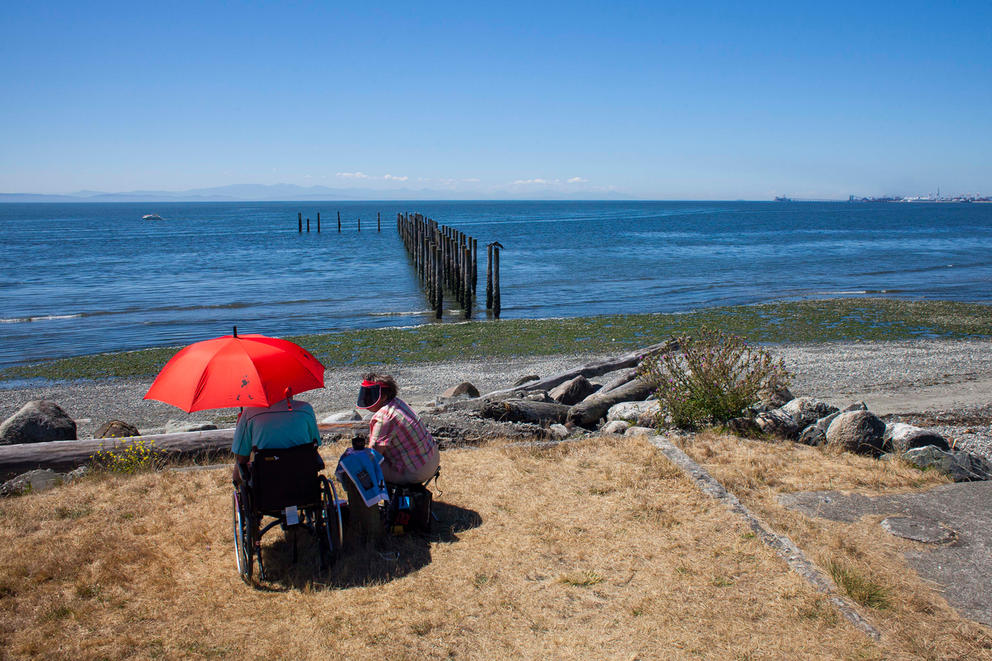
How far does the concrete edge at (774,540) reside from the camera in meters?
4.37

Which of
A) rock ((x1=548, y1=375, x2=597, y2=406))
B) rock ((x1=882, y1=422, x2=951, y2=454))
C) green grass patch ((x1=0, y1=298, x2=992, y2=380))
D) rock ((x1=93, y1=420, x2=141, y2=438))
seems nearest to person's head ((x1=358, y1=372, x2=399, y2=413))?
rock ((x1=93, y1=420, x2=141, y2=438))

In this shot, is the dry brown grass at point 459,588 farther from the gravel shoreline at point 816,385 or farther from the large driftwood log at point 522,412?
the gravel shoreline at point 816,385

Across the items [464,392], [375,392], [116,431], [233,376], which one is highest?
[233,376]

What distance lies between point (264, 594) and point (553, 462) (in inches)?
134

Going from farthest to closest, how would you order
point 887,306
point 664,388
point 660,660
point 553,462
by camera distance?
1. point 887,306
2. point 664,388
3. point 553,462
4. point 660,660

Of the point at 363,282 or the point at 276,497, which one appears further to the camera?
the point at 363,282

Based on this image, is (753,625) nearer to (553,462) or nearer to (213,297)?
(553,462)

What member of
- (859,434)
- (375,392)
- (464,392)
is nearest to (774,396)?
(859,434)

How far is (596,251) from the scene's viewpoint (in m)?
52.8

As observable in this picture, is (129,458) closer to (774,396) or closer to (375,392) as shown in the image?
(375,392)

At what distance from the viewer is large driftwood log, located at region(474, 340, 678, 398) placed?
12.0 metres

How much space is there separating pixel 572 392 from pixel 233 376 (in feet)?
23.2

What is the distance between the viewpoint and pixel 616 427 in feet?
29.8

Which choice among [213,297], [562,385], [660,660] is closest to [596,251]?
[213,297]
